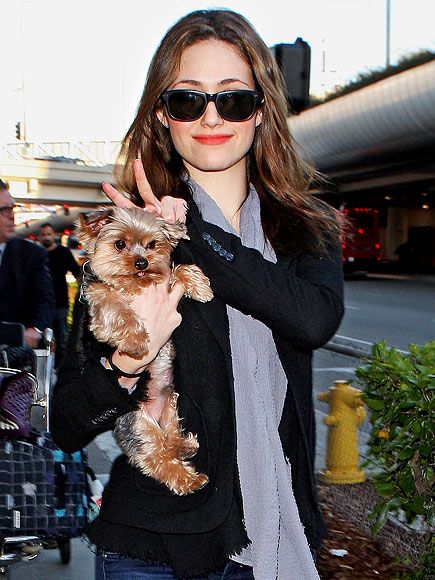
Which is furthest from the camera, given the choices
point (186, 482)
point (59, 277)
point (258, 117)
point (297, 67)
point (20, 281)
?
point (59, 277)

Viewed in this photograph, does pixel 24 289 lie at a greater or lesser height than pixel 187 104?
lesser

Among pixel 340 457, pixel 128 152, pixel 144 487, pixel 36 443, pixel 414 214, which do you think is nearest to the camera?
pixel 144 487

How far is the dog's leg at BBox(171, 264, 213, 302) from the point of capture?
7.45ft

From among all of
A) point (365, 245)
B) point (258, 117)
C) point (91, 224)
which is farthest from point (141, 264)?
point (365, 245)

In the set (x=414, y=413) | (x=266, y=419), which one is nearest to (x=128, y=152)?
(x=266, y=419)

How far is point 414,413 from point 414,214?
61.8m

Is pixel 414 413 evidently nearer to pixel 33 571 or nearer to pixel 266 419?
pixel 266 419

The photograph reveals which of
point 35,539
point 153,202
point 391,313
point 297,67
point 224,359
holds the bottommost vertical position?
point 391,313

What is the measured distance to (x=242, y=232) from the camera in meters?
2.45

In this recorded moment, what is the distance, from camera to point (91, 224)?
2477 mm

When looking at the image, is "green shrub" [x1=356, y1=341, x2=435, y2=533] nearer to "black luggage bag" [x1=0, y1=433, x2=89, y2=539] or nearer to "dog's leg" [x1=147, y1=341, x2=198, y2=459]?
"black luggage bag" [x1=0, y1=433, x2=89, y2=539]

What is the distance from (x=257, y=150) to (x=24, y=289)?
16.2 ft

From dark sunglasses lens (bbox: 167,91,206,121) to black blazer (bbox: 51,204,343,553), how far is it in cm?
29

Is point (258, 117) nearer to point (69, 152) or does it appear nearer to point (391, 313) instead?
point (391, 313)
